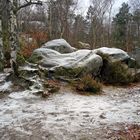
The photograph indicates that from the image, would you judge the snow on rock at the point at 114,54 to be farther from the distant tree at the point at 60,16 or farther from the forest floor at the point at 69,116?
the distant tree at the point at 60,16

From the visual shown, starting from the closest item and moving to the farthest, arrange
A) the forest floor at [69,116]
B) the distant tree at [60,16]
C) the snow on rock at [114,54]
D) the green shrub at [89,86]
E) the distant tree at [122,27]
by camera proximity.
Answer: the forest floor at [69,116] < the green shrub at [89,86] < the snow on rock at [114,54] < the distant tree at [60,16] < the distant tree at [122,27]

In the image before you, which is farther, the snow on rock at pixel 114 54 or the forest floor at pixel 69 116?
the snow on rock at pixel 114 54

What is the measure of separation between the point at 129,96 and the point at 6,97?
433cm

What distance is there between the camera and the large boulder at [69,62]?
12211 millimetres

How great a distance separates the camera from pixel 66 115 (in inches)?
310

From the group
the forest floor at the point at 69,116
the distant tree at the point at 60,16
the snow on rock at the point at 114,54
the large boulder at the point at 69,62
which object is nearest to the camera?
the forest floor at the point at 69,116

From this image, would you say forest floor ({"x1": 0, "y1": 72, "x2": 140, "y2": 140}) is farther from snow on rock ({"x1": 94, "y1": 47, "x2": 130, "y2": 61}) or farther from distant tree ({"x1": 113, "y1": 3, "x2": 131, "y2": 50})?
distant tree ({"x1": 113, "y1": 3, "x2": 131, "y2": 50})

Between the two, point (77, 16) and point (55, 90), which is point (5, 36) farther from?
point (77, 16)

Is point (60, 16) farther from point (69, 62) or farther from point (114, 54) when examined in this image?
point (69, 62)

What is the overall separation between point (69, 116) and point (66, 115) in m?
0.12

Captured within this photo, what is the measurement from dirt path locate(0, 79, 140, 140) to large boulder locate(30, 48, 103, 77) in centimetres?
161

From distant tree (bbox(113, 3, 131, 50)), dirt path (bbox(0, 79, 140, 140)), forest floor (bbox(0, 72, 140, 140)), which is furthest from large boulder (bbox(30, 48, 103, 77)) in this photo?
distant tree (bbox(113, 3, 131, 50))

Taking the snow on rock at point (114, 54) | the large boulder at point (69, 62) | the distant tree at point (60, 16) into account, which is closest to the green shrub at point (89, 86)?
the large boulder at point (69, 62)

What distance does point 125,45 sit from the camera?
34.7 metres
